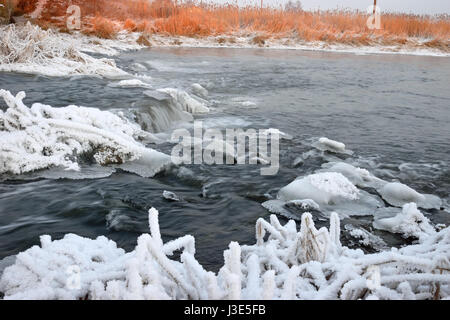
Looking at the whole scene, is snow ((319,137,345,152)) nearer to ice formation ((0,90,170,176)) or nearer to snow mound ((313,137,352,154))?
snow mound ((313,137,352,154))

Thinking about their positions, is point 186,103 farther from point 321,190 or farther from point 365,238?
point 365,238

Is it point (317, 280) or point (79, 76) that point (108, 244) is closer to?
point (317, 280)

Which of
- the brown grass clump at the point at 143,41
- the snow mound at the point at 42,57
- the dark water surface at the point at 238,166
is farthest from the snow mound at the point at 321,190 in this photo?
the brown grass clump at the point at 143,41

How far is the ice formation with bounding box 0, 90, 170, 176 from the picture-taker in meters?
4.14

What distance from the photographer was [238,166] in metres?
4.96

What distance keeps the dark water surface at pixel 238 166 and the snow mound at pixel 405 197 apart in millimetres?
154

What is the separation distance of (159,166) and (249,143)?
1904mm

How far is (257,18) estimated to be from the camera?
28.4 m

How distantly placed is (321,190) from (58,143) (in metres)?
3.08

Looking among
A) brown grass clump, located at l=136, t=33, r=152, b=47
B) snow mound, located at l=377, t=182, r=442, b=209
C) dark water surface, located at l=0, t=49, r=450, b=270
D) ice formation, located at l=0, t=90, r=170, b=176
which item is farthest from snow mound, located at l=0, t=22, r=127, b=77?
brown grass clump, located at l=136, t=33, r=152, b=47

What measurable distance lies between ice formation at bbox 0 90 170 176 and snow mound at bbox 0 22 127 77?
5.54 m

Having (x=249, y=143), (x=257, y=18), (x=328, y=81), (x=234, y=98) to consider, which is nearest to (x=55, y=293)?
(x=249, y=143)

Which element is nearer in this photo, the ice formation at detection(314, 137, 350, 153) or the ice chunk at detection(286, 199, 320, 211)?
the ice chunk at detection(286, 199, 320, 211)

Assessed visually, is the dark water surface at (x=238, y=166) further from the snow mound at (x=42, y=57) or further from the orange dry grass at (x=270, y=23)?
the orange dry grass at (x=270, y=23)
